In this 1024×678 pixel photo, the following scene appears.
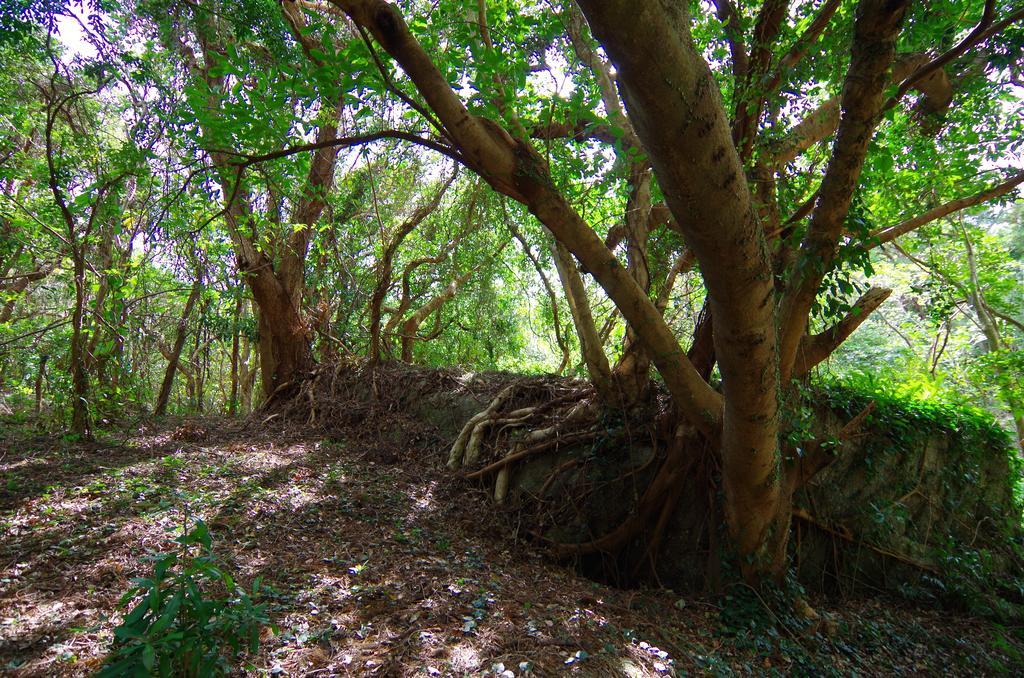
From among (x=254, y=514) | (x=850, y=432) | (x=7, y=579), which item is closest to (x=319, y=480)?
(x=254, y=514)

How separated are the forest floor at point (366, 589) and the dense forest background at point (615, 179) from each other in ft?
2.32

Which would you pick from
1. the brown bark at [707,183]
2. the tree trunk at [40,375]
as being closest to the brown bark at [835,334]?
the brown bark at [707,183]

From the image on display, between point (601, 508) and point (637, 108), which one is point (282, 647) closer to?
point (637, 108)

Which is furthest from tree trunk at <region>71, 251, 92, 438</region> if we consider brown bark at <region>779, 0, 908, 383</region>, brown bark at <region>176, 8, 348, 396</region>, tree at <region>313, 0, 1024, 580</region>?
brown bark at <region>779, 0, 908, 383</region>

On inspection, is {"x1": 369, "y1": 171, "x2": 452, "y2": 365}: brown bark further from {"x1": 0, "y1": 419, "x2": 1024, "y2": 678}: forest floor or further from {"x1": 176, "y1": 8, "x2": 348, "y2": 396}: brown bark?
{"x1": 0, "y1": 419, "x2": 1024, "y2": 678}: forest floor

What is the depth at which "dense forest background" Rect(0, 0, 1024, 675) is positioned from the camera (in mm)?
2949

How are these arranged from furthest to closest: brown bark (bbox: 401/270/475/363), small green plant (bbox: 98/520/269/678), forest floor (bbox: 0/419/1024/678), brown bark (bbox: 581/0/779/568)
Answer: brown bark (bbox: 401/270/475/363), forest floor (bbox: 0/419/1024/678), brown bark (bbox: 581/0/779/568), small green plant (bbox: 98/520/269/678)

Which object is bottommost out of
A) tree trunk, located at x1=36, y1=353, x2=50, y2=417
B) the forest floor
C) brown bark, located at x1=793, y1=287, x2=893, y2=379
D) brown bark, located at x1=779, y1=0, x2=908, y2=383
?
the forest floor

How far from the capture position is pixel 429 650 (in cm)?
262

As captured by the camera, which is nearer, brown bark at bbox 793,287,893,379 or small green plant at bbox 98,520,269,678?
small green plant at bbox 98,520,269,678

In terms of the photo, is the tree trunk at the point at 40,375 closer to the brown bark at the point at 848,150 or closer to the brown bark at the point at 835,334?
the brown bark at the point at 848,150

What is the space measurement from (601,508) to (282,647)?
3254 millimetres

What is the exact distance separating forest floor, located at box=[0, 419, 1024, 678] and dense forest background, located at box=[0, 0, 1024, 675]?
2.32ft

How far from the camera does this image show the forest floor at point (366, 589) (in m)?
2.56
